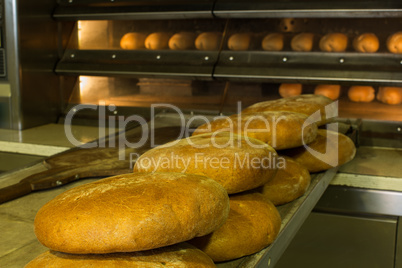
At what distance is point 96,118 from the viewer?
3.38 metres

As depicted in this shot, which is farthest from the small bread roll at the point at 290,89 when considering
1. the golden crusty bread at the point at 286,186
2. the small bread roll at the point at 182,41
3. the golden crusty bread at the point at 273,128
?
the golden crusty bread at the point at 286,186

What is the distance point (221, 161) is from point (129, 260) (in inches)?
16.1

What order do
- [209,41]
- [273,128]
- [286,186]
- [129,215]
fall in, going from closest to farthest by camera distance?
[129,215] < [286,186] < [273,128] < [209,41]

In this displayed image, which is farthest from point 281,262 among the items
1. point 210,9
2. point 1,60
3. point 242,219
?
point 1,60

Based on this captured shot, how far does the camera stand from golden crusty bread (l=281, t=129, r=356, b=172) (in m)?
1.81

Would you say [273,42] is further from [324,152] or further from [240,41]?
[324,152]

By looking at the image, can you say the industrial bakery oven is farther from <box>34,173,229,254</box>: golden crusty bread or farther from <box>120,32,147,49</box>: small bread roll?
<box>34,173,229,254</box>: golden crusty bread

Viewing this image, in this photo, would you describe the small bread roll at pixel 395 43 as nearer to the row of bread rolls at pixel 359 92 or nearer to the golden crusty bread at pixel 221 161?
the row of bread rolls at pixel 359 92

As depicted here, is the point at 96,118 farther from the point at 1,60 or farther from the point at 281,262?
the point at 281,262

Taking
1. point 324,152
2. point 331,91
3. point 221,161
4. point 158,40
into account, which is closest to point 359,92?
point 331,91

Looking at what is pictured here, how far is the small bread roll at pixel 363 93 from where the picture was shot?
2.81 m

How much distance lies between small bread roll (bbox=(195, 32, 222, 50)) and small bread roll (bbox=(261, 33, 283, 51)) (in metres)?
0.32

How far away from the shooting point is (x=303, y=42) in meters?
2.87

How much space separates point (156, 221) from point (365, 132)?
214 cm
